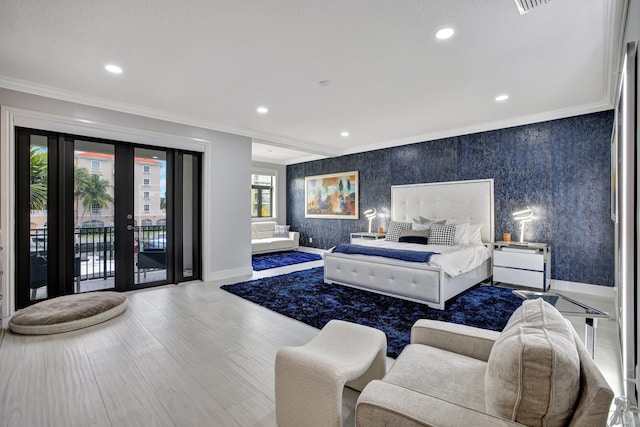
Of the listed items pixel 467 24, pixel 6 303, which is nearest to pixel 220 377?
pixel 6 303

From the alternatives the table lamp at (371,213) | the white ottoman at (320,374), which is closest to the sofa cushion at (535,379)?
the white ottoman at (320,374)

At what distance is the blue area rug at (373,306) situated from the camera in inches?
122

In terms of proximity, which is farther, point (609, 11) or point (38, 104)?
point (38, 104)

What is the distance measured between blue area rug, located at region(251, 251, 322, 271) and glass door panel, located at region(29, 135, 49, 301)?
302 centimetres

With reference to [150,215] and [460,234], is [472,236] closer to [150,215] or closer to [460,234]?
[460,234]

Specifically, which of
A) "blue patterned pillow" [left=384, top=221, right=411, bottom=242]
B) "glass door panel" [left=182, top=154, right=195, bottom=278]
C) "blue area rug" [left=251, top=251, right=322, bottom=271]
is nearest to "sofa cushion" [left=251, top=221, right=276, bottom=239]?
"blue area rug" [left=251, top=251, right=322, bottom=271]

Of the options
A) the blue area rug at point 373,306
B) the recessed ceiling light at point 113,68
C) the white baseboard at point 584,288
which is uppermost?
the recessed ceiling light at point 113,68

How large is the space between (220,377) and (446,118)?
14.8ft

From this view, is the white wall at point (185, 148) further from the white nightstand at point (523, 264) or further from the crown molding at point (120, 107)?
the white nightstand at point (523, 264)

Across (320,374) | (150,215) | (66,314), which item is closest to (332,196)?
(150,215)

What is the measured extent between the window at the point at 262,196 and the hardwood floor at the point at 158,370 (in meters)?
5.30

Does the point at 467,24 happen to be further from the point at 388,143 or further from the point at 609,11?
the point at 388,143

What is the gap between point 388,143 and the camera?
6.41m

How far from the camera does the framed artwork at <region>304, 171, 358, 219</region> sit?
7.24 metres
